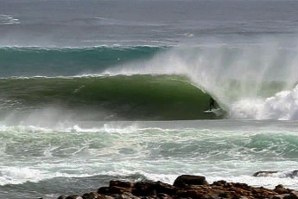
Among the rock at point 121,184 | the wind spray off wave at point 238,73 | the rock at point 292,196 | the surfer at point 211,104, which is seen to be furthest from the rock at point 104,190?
the surfer at point 211,104

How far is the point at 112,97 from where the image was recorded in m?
31.4

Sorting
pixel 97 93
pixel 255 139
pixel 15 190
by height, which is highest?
pixel 97 93

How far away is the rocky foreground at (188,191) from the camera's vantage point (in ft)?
50.5

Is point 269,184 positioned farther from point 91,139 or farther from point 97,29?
point 97,29

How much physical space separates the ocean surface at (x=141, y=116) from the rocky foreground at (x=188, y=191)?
1365mm

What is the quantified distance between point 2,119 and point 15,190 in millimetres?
9443

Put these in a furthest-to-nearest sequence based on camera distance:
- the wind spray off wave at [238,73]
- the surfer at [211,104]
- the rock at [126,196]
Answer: the surfer at [211,104], the wind spray off wave at [238,73], the rock at [126,196]

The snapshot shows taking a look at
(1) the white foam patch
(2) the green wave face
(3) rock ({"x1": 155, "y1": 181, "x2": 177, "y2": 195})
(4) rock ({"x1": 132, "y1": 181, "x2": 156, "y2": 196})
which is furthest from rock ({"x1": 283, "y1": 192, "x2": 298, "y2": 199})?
(2) the green wave face

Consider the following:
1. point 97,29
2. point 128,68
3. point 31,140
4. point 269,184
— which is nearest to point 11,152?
point 31,140

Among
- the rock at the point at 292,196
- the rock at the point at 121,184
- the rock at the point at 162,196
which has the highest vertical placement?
the rock at the point at 121,184

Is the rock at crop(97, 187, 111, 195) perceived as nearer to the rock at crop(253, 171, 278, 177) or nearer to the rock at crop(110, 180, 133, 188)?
the rock at crop(110, 180, 133, 188)

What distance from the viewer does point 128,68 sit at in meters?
38.7

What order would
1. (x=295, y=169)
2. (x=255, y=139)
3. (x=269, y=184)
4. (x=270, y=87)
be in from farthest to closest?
(x=270, y=87) < (x=255, y=139) < (x=295, y=169) < (x=269, y=184)

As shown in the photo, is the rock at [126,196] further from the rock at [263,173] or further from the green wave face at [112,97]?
the green wave face at [112,97]
